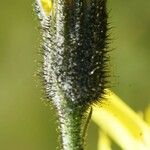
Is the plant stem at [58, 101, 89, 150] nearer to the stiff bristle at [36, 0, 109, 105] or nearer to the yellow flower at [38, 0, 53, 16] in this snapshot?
the stiff bristle at [36, 0, 109, 105]

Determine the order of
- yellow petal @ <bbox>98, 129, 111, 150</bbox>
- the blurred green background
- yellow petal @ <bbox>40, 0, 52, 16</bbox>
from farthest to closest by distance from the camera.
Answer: the blurred green background
yellow petal @ <bbox>98, 129, 111, 150</bbox>
yellow petal @ <bbox>40, 0, 52, 16</bbox>

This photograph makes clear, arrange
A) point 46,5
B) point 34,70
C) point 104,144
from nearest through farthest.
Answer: point 46,5 < point 104,144 < point 34,70

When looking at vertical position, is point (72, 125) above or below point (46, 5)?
below

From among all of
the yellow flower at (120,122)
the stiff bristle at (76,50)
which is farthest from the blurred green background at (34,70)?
the stiff bristle at (76,50)

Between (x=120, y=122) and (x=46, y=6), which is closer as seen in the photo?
(x=46, y=6)

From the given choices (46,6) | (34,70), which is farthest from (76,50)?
(34,70)

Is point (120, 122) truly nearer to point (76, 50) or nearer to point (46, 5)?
point (76, 50)

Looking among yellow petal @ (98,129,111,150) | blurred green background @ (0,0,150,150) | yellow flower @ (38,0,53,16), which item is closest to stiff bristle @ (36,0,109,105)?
→ yellow flower @ (38,0,53,16)
